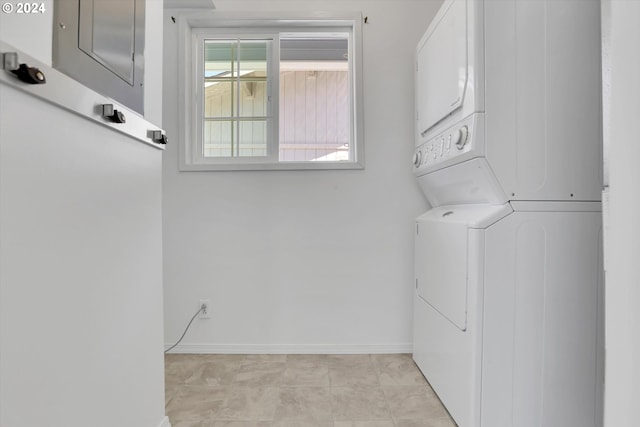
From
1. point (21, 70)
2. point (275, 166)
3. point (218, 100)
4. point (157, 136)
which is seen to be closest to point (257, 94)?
point (218, 100)

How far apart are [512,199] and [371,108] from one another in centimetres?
122

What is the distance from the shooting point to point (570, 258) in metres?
1.35

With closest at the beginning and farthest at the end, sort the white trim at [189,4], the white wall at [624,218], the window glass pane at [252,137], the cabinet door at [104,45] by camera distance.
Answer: the white wall at [624,218]
the cabinet door at [104,45]
the white trim at [189,4]
the window glass pane at [252,137]

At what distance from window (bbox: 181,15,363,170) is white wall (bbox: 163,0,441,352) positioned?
0.30 ft

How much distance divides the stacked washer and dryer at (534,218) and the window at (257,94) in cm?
103

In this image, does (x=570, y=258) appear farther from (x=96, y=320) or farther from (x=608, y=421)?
(x=96, y=320)

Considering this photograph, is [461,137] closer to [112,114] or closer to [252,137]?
[112,114]

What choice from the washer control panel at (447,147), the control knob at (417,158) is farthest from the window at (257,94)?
the washer control panel at (447,147)

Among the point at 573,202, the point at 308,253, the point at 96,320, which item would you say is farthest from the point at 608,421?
the point at 308,253

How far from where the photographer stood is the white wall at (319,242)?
2.28 meters

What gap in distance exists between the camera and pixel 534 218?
135 centimetres

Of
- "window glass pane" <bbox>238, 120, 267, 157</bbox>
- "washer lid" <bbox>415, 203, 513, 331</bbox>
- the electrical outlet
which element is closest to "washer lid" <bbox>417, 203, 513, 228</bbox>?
"washer lid" <bbox>415, 203, 513, 331</bbox>

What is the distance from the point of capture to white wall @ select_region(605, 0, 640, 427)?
0.61 meters

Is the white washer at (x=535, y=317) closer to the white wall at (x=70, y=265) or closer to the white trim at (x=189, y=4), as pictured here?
the white wall at (x=70, y=265)
